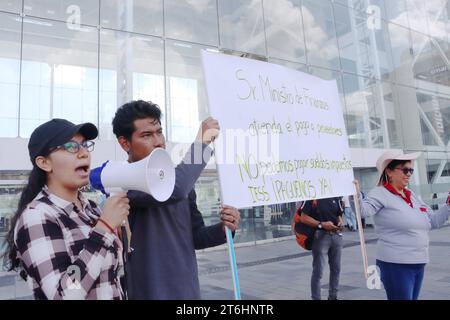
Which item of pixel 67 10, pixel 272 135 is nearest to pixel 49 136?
pixel 272 135

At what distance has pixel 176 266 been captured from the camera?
1678mm

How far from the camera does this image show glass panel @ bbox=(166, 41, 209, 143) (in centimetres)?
1067

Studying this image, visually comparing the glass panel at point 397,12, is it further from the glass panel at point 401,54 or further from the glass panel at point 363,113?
the glass panel at point 363,113

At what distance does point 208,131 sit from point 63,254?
0.91 metres

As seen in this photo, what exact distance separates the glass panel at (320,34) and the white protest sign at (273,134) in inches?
459

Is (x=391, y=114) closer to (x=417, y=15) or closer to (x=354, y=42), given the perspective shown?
(x=354, y=42)

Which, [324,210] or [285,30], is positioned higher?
[285,30]

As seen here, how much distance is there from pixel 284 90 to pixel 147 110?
1112 mm

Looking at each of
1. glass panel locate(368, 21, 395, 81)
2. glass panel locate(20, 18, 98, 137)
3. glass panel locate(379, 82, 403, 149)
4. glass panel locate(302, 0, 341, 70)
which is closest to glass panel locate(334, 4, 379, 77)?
glass panel locate(368, 21, 395, 81)

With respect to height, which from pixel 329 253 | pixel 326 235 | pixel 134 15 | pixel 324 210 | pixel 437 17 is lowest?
pixel 329 253

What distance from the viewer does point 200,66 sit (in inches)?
453

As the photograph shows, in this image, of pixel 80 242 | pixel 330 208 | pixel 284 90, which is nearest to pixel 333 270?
pixel 330 208

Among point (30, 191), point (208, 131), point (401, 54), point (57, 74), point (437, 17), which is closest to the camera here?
point (30, 191)
